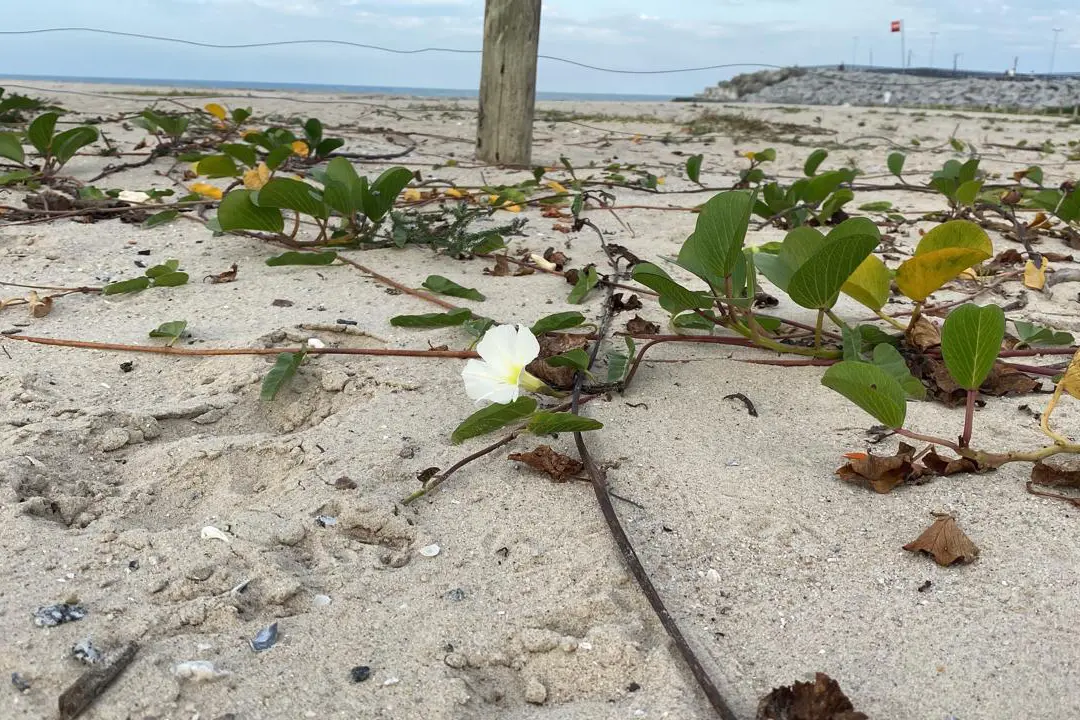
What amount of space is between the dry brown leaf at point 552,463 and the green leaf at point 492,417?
0.17 ft

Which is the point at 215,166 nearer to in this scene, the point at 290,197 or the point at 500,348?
the point at 290,197

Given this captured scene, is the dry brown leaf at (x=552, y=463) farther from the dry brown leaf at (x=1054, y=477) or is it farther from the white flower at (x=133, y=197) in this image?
the white flower at (x=133, y=197)

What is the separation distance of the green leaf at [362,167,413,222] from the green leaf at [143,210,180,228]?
0.75 m

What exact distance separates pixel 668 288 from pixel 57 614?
0.87 m

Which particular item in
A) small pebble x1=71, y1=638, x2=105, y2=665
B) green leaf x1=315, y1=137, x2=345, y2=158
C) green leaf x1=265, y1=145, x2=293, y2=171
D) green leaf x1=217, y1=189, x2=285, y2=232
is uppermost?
green leaf x1=315, y1=137, x2=345, y2=158

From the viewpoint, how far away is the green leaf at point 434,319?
157 cm

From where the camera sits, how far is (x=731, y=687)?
2.49 ft

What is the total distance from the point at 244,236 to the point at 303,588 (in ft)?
5.56

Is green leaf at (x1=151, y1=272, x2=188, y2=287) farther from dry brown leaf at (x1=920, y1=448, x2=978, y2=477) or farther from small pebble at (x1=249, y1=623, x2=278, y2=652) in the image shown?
dry brown leaf at (x1=920, y1=448, x2=978, y2=477)

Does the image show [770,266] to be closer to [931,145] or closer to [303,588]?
[303,588]

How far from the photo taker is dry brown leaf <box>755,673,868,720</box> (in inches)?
27.0

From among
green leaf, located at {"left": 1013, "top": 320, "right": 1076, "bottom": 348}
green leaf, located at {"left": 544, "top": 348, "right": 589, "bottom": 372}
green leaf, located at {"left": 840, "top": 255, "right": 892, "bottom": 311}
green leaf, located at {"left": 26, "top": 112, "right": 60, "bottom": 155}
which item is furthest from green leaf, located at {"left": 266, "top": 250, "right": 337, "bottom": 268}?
green leaf, located at {"left": 1013, "top": 320, "right": 1076, "bottom": 348}

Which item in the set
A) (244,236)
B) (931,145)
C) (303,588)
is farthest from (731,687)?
(931,145)

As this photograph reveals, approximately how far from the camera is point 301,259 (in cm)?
202
